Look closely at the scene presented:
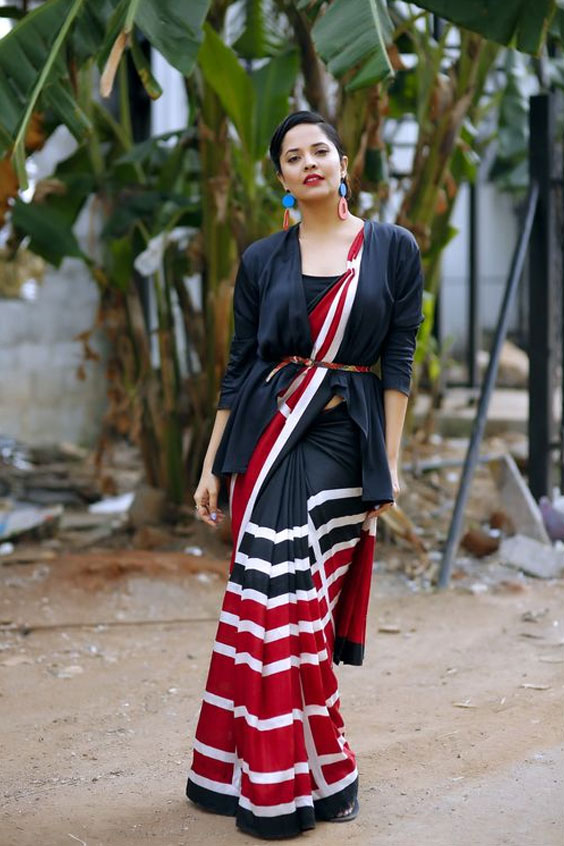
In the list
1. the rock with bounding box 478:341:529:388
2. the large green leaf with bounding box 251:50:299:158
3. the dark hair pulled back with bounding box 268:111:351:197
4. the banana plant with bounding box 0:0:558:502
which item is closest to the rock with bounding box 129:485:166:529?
the banana plant with bounding box 0:0:558:502

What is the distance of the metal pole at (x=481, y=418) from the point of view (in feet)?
19.5

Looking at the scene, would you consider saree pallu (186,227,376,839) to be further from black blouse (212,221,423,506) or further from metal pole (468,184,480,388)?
metal pole (468,184,480,388)

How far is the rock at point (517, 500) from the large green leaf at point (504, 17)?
9.37 feet

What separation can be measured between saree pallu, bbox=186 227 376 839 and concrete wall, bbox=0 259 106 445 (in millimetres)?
6445

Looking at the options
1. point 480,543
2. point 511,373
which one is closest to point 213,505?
point 480,543

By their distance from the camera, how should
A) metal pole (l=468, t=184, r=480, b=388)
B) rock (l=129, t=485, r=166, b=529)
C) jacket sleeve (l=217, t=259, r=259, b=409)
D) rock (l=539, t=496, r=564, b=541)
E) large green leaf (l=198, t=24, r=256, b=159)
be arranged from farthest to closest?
1. metal pole (l=468, t=184, r=480, b=388)
2. rock (l=129, t=485, r=166, b=529)
3. rock (l=539, t=496, r=564, b=541)
4. large green leaf (l=198, t=24, r=256, b=159)
5. jacket sleeve (l=217, t=259, r=259, b=409)

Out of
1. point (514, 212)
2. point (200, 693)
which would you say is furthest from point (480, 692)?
point (514, 212)

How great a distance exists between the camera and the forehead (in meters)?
3.24

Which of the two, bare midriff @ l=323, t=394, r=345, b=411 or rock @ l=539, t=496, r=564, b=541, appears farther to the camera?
rock @ l=539, t=496, r=564, b=541

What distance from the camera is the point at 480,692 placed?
4.50m

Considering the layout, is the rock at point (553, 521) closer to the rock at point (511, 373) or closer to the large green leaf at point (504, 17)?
the large green leaf at point (504, 17)

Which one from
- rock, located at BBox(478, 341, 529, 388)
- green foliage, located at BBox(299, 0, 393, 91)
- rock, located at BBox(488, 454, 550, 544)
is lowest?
rock, located at BBox(488, 454, 550, 544)

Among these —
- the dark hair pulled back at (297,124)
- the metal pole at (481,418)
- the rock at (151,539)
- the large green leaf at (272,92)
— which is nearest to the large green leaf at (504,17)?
the dark hair pulled back at (297,124)

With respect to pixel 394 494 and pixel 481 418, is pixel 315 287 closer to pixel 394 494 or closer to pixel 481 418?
pixel 394 494
